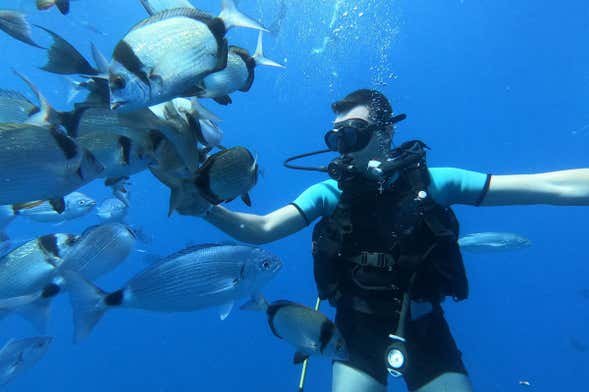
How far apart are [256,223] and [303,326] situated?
1.02 meters

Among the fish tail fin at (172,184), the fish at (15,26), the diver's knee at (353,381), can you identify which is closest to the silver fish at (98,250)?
the fish tail fin at (172,184)

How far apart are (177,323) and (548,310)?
39.2 metres

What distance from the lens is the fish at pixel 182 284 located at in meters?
1.86

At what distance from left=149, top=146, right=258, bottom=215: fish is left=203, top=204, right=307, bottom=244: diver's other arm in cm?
86

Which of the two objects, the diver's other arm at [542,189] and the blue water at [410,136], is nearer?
the diver's other arm at [542,189]

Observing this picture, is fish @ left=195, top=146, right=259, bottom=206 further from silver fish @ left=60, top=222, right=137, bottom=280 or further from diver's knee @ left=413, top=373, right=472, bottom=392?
diver's knee @ left=413, top=373, right=472, bottom=392

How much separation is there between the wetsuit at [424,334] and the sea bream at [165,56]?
7.43 feet

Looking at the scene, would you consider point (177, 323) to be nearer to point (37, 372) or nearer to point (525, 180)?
point (37, 372)

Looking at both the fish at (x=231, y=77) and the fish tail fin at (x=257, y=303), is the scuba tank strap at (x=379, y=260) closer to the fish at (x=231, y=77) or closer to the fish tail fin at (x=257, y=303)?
the fish tail fin at (x=257, y=303)

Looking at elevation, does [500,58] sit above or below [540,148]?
above

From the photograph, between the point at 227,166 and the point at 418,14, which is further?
the point at 418,14

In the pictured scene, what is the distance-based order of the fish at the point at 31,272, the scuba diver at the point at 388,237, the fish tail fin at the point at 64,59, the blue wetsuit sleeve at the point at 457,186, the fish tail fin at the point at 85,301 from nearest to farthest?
the fish tail fin at the point at 64,59, the fish tail fin at the point at 85,301, the fish at the point at 31,272, the scuba diver at the point at 388,237, the blue wetsuit sleeve at the point at 457,186

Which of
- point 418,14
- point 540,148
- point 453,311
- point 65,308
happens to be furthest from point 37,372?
point 540,148

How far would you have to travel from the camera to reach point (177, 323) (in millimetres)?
32062
